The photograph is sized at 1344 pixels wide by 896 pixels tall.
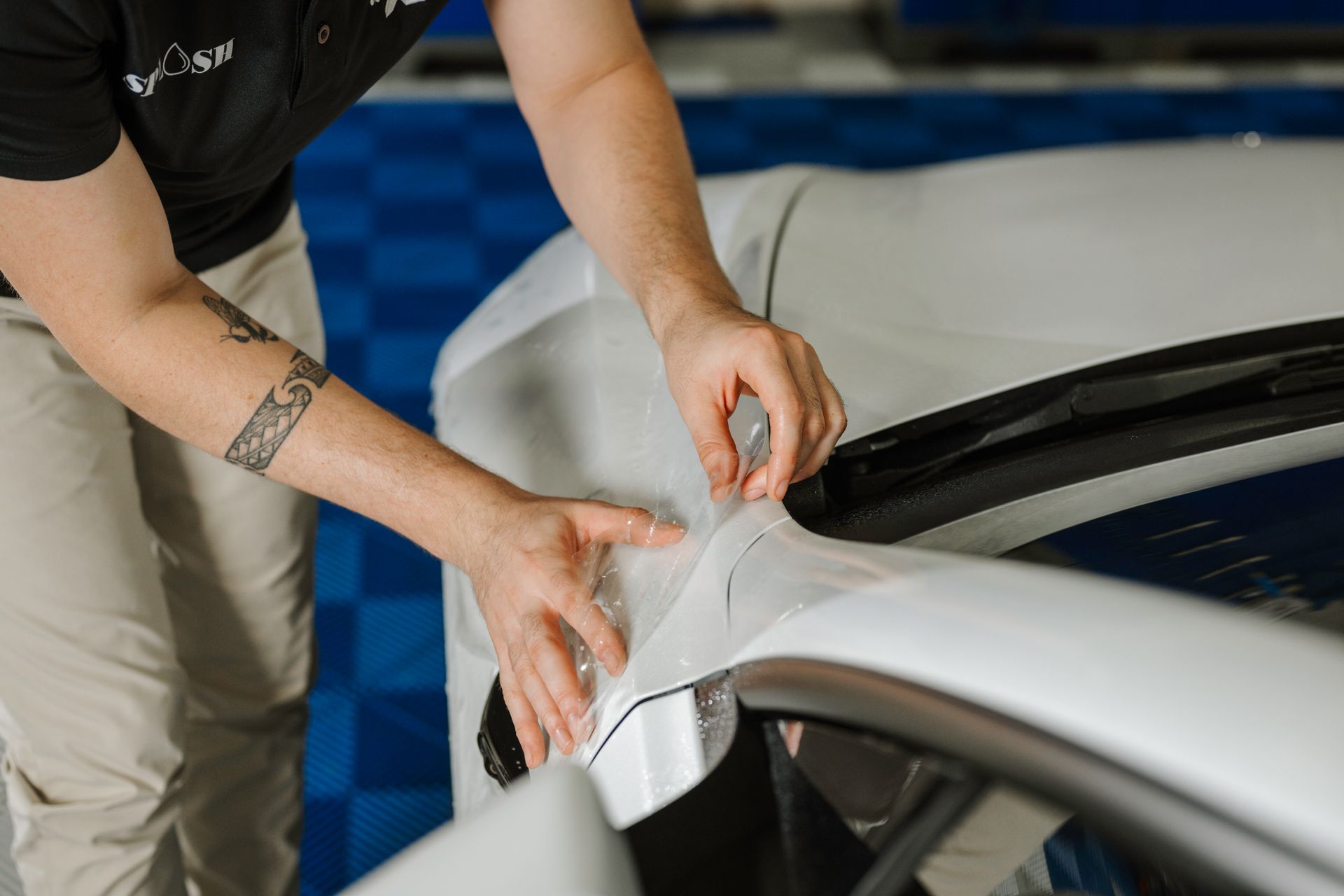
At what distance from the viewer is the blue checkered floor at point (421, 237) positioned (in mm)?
1616

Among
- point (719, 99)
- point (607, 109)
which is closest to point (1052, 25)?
point (719, 99)

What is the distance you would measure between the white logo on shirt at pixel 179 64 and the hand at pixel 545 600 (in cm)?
42

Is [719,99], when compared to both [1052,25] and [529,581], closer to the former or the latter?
[1052,25]

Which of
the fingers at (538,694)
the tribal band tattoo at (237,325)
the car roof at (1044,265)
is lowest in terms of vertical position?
the fingers at (538,694)

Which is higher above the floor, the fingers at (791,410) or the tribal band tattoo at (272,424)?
the fingers at (791,410)

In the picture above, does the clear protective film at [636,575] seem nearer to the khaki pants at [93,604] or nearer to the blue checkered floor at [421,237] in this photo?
the blue checkered floor at [421,237]

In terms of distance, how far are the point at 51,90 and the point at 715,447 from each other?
1.73ft

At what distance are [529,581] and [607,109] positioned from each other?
571mm

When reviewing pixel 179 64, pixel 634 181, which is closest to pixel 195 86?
pixel 179 64

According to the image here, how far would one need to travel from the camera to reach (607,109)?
3.85 feet

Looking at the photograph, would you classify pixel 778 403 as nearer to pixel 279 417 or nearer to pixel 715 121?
pixel 279 417

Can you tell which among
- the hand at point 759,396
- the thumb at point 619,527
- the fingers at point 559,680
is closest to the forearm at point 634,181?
the hand at point 759,396

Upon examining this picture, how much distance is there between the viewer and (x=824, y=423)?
2.95ft

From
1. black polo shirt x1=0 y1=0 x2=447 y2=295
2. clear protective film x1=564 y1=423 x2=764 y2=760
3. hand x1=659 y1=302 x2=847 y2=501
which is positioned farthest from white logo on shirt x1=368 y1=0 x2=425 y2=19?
clear protective film x1=564 y1=423 x2=764 y2=760
